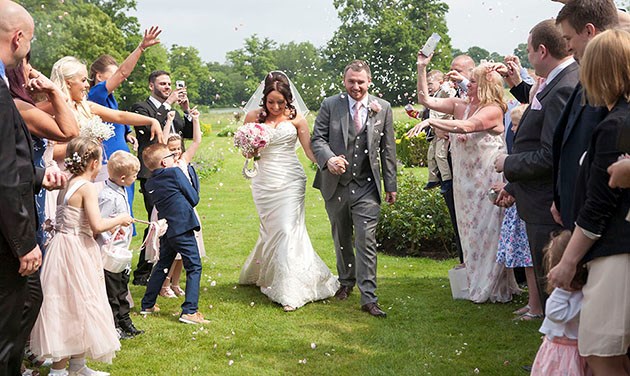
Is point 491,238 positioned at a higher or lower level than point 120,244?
lower

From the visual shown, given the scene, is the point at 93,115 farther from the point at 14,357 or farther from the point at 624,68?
the point at 624,68

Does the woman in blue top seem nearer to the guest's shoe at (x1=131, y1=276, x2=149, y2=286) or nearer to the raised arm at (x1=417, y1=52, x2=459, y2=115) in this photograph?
the guest's shoe at (x1=131, y1=276, x2=149, y2=286)

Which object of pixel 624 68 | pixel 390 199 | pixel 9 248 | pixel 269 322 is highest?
pixel 624 68

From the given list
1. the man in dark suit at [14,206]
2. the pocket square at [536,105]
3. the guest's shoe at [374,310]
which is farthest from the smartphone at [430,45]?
the man in dark suit at [14,206]

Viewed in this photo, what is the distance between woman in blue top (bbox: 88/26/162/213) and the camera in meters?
7.25

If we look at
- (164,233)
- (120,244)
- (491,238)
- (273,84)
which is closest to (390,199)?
(491,238)

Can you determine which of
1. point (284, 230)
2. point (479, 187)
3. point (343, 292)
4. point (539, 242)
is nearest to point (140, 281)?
point (284, 230)

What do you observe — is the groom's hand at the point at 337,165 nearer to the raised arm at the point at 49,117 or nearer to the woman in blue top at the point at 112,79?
the woman in blue top at the point at 112,79

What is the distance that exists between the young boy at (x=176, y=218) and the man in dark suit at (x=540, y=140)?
319 centimetres

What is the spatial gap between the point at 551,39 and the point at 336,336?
125 inches

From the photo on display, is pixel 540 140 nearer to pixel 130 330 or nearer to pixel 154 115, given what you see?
pixel 130 330

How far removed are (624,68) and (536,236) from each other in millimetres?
1921

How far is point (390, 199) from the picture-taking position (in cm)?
761

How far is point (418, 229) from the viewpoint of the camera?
9.93 metres
